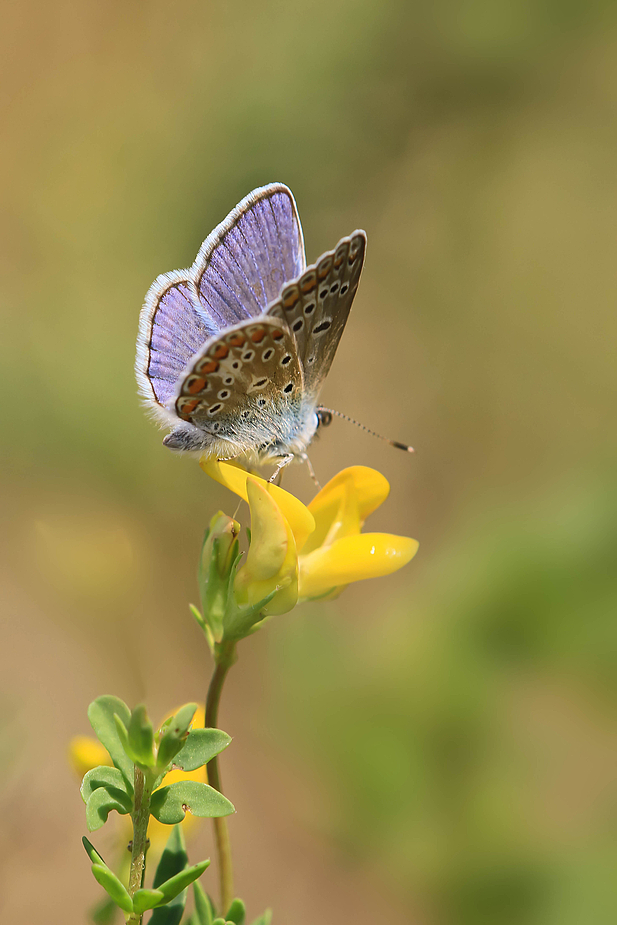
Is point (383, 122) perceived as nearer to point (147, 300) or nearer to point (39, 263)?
point (39, 263)

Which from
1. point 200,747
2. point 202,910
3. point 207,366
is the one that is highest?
point 207,366

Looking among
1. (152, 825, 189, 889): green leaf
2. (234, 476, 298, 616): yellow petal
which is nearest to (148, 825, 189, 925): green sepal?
(152, 825, 189, 889): green leaf

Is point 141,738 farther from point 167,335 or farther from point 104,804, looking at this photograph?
point 167,335

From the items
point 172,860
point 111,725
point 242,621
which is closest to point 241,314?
point 242,621

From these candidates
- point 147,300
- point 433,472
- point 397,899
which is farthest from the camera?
point 433,472

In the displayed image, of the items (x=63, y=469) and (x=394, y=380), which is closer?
(x=63, y=469)

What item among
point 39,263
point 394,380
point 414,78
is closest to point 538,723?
point 394,380
